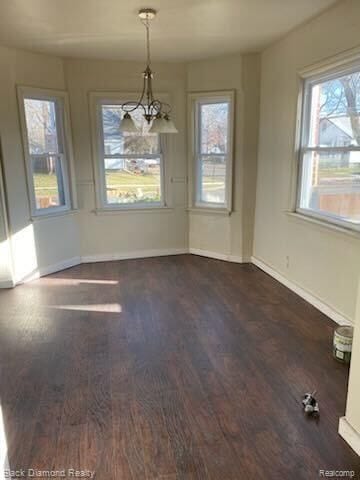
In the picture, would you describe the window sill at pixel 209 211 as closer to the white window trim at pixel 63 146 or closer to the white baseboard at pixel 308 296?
the white baseboard at pixel 308 296

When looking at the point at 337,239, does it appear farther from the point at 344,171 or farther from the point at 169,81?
the point at 169,81

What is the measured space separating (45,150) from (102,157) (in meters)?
0.74

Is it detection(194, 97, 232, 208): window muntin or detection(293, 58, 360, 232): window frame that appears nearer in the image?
detection(293, 58, 360, 232): window frame

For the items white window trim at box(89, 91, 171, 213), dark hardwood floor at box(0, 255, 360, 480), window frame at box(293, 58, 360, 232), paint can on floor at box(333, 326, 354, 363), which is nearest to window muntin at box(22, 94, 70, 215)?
white window trim at box(89, 91, 171, 213)

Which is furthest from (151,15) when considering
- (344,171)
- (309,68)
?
(344,171)

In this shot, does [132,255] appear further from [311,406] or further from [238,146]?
[311,406]

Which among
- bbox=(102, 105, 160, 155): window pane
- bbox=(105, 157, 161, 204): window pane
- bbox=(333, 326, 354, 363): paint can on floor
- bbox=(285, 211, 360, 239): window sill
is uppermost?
bbox=(102, 105, 160, 155): window pane

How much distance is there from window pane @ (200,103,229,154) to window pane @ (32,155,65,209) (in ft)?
6.40

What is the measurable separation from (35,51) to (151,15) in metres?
1.81

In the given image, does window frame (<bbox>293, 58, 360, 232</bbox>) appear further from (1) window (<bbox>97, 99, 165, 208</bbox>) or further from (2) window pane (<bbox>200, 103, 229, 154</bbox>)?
(1) window (<bbox>97, 99, 165, 208</bbox>)

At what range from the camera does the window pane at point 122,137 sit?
485cm

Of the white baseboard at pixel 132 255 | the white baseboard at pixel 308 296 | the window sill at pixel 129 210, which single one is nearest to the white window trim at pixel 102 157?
the window sill at pixel 129 210

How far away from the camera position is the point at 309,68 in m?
3.38

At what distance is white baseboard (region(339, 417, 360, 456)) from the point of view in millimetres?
1874
